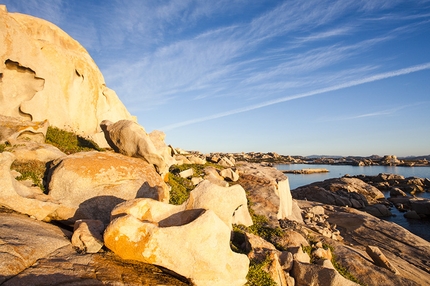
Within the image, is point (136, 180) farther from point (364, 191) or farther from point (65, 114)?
→ point (364, 191)

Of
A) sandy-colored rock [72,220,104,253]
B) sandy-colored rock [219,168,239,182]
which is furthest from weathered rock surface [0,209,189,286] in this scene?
sandy-colored rock [219,168,239,182]

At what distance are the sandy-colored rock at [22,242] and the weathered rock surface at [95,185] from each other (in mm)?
1717

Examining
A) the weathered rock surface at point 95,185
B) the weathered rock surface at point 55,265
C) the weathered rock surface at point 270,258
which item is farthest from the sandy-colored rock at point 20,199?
the weathered rock surface at point 270,258

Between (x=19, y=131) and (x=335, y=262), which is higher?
(x=19, y=131)

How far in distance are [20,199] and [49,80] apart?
A: 54.1 feet

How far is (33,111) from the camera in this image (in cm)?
1966

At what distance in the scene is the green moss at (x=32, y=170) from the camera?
421 inches

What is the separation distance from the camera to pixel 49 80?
21250 mm

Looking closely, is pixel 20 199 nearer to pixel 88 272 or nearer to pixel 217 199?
pixel 88 272

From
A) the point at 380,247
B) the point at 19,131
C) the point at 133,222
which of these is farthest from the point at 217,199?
the point at 380,247

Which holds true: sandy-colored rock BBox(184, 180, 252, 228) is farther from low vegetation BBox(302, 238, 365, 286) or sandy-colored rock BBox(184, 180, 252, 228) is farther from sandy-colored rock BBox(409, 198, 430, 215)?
sandy-colored rock BBox(409, 198, 430, 215)

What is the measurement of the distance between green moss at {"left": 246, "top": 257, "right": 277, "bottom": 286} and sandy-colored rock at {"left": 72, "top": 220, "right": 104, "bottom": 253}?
15.2ft

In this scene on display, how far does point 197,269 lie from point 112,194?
5587mm

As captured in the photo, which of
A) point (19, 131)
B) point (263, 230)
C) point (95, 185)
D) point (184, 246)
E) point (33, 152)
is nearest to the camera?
point (184, 246)
